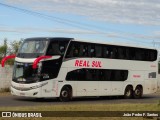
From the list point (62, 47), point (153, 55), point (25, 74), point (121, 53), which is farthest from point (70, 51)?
point (153, 55)

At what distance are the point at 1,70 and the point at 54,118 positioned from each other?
61.9 ft

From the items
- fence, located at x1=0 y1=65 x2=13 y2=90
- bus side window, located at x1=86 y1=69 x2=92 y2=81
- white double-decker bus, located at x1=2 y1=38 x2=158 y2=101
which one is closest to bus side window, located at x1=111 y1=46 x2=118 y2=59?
white double-decker bus, located at x1=2 y1=38 x2=158 y2=101

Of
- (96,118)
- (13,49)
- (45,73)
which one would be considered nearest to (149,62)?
(45,73)

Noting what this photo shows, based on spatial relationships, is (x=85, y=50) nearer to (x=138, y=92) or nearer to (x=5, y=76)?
(x=138, y=92)

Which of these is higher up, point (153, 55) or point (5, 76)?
point (153, 55)

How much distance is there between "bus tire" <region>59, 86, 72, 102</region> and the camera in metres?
26.1

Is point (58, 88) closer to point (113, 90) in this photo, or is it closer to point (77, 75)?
point (77, 75)

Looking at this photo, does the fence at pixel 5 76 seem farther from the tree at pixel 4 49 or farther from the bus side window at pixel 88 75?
the tree at pixel 4 49

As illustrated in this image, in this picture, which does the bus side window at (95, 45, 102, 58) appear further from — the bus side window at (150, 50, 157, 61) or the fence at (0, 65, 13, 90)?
the fence at (0, 65, 13, 90)

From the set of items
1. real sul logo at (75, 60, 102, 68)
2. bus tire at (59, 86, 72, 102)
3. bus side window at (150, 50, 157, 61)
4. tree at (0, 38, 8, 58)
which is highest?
tree at (0, 38, 8, 58)

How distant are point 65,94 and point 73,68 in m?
1.53

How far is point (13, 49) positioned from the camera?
232ft

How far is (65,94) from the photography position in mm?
26281

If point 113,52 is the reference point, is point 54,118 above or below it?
below
